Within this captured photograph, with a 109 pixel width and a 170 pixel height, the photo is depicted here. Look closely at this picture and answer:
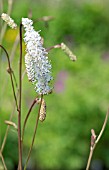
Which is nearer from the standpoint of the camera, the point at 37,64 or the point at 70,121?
the point at 37,64

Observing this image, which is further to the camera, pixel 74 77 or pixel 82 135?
pixel 74 77

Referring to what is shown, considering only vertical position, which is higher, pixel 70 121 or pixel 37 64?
pixel 70 121

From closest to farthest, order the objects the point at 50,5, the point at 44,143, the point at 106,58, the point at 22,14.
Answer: the point at 44,143 < the point at 106,58 < the point at 22,14 < the point at 50,5

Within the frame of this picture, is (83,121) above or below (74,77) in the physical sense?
below

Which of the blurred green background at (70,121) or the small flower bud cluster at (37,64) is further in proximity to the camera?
the blurred green background at (70,121)

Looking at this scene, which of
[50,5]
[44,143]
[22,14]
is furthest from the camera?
[50,5]

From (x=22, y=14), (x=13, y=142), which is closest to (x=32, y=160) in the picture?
(x=13, y=142)

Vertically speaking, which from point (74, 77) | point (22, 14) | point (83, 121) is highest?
point (22, 14)

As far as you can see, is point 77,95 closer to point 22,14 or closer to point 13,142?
point 13,142

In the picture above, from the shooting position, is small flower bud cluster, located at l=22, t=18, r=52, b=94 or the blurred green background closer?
small flower bud cluster, located at l=22, t=18, r=52, b=94
